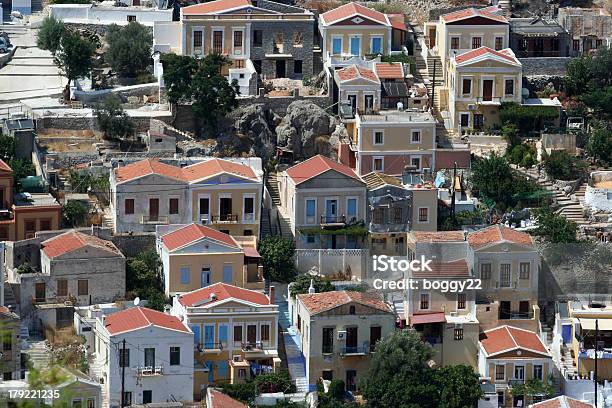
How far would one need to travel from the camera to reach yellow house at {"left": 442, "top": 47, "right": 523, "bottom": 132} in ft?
257

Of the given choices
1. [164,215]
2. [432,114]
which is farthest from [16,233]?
[432,114]

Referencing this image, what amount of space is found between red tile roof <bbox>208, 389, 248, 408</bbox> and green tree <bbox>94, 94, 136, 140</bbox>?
14.4 meters

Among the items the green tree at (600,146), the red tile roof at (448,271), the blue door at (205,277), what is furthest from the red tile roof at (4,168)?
the green tree at (600,146)

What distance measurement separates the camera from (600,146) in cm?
7650

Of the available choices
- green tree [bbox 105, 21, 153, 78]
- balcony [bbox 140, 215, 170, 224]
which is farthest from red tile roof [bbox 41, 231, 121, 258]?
green tree [bbox 105, 21, 153, 78]

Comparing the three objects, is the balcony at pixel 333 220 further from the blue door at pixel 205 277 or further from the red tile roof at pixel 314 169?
the blue door at pixel 205 277

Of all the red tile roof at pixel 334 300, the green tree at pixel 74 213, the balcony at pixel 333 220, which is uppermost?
the green tree at pixel 74 213

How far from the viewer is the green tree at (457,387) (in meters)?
63.3

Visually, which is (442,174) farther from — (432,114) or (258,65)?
(258,65)

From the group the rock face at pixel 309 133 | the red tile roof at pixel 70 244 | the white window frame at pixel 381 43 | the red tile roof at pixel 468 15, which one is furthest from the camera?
the red tile roof at pixel 468 15

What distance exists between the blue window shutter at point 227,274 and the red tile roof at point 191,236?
64cm

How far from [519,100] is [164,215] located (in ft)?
47.5

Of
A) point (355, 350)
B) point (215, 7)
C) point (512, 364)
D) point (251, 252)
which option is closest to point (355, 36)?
point (215, 7)

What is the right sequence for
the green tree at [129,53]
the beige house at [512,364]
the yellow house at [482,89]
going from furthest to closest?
the green tree at [129,53]
the yellow house at [482,89]
the beige house at [512,364]
